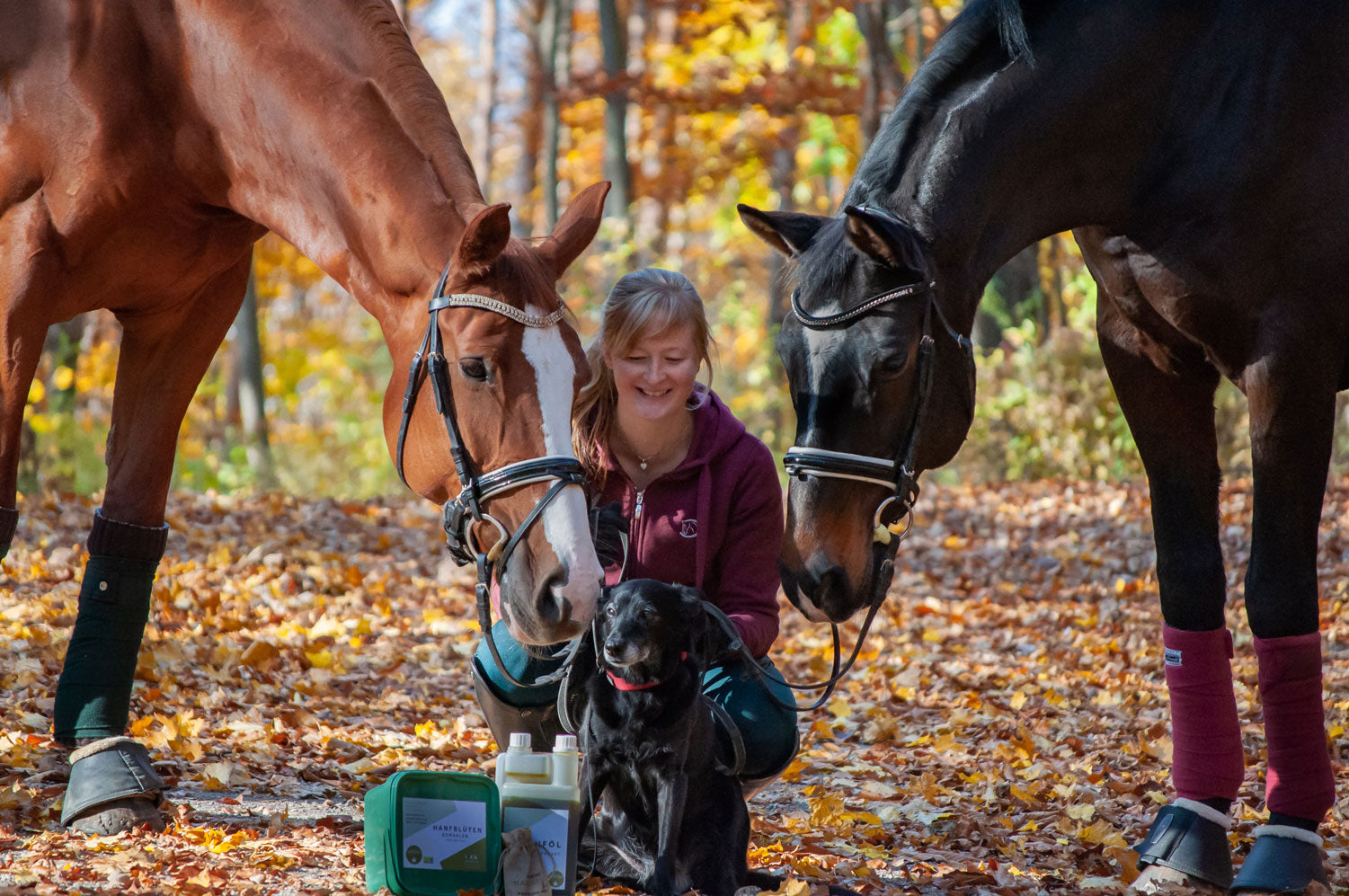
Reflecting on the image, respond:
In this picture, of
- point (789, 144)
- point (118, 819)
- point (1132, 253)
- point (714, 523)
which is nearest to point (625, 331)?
point (714, 523)

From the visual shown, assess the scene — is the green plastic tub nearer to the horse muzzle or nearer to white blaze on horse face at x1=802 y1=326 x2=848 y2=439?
the horse muzzle

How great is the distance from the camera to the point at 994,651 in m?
6.30

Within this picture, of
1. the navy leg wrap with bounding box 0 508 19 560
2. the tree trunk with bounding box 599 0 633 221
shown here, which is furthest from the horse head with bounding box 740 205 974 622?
the tree trunk with bounding box 599 0 633 221

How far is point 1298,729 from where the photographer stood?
9.25ft

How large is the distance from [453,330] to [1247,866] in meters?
2.24

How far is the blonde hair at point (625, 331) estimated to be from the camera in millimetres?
2979

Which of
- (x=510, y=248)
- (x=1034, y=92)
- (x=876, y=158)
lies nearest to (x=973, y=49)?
(x=1034, y=92)

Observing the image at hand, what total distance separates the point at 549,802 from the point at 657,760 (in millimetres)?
259

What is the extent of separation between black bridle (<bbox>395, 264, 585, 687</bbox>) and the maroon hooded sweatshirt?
589 mm

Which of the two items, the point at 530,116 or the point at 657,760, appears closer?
the point at 657,760

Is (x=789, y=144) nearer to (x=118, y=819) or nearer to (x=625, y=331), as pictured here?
(x=625, y=331)

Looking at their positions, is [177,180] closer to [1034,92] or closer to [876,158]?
[876,158]

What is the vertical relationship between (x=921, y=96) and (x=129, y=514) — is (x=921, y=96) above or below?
above

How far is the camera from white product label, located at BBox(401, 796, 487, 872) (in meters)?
2.44
